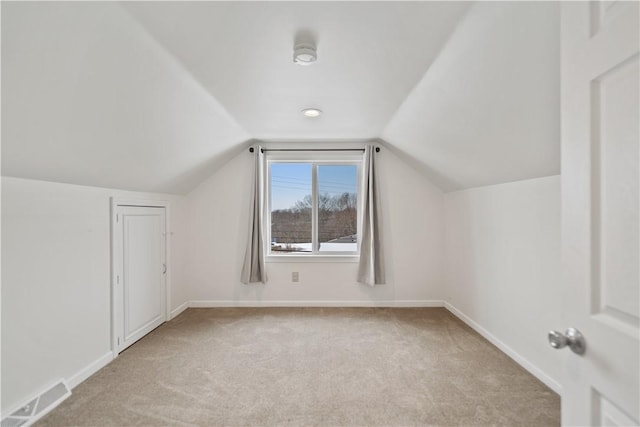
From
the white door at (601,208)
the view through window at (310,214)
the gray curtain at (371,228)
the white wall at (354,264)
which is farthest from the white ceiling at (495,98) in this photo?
the view through window at (310,214)

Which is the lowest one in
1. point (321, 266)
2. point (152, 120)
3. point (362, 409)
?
point (362, 409)

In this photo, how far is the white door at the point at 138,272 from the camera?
268cm

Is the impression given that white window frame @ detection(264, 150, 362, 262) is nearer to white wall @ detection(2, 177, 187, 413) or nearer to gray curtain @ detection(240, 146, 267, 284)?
gray curtain @ detection(240, 146, 267, 284)

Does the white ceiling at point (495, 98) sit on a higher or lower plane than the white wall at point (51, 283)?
higher

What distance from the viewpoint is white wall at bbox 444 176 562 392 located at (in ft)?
7.06

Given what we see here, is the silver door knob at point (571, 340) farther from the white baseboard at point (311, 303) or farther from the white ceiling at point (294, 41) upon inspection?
the white baseboard at point (311, 303)

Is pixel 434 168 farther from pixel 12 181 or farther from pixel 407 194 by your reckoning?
pixel 12 181

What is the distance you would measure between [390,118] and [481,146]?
92cm

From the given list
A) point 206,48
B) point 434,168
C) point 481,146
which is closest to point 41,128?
point 206,48

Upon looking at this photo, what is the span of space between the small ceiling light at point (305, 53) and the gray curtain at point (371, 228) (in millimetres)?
2236

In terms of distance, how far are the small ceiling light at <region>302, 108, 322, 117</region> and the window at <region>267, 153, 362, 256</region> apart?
1.33m

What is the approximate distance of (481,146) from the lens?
92.3 inches

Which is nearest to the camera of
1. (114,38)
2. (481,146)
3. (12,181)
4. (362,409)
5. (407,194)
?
(114,38)

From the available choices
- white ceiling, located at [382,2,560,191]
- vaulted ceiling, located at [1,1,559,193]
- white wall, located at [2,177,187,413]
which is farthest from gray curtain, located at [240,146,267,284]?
A: white ceiling, located at [382,2,560,191]
